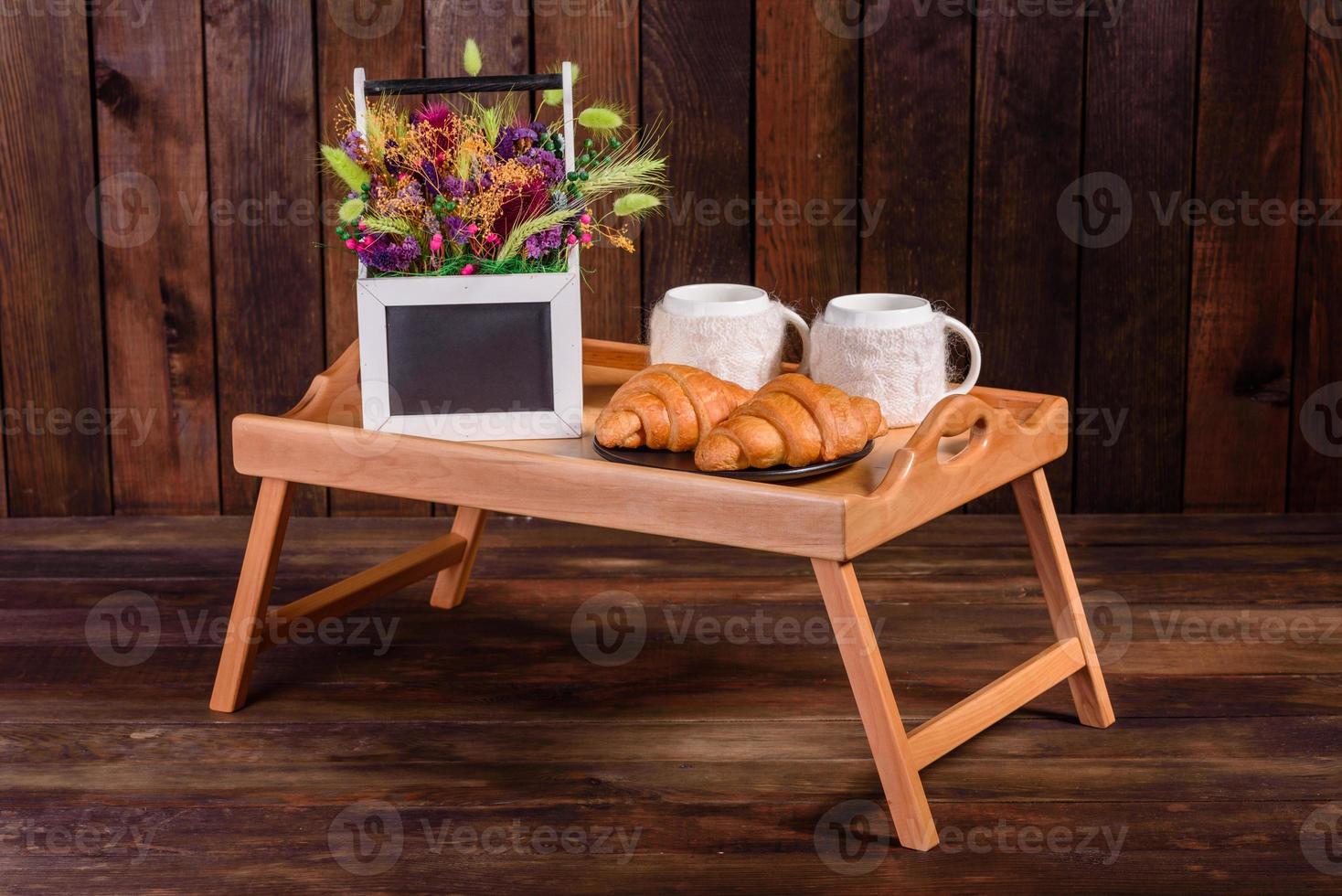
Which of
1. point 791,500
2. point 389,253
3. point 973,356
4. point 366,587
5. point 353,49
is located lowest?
point 366,587

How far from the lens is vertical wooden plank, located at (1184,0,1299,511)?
2.47 m

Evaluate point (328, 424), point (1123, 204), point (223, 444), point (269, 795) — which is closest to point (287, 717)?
point (269, 795)

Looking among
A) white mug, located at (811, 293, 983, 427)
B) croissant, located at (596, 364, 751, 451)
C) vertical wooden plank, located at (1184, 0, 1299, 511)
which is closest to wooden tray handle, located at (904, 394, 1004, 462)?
white mug, located at (811, 293, 983, 427)

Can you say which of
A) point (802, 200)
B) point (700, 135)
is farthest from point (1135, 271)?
point (700, 135)

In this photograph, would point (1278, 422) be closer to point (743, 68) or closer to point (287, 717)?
point (743, 68)

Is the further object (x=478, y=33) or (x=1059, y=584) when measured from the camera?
(x=478, y=33)

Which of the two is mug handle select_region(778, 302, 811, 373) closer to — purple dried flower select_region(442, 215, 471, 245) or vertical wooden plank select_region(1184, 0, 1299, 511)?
purple dried flower select_region(442, 215, 471, 245)

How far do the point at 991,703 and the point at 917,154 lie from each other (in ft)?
4.00

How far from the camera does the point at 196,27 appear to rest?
97.8 inches

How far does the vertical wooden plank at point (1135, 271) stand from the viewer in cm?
248

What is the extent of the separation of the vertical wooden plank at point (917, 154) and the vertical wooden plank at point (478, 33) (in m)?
0.60

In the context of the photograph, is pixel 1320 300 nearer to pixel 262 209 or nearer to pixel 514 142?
pixel 514 142

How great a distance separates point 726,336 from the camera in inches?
65.3

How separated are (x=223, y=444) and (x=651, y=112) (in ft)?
3.22
